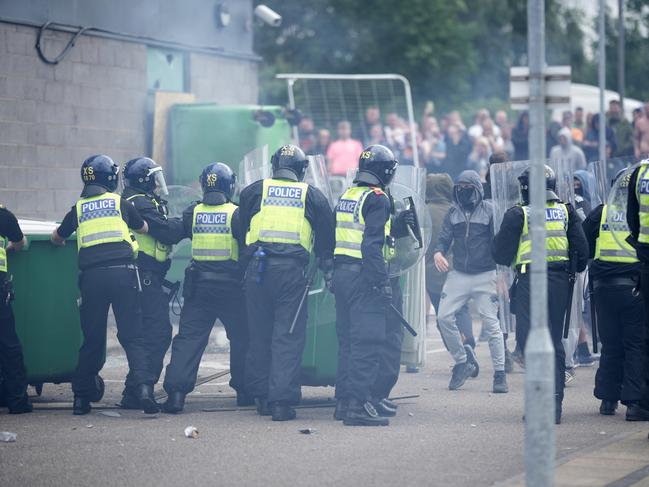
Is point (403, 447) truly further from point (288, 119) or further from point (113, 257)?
point (288, 119)

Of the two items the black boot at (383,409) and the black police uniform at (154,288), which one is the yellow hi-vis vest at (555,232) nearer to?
the black boot at (383,409)

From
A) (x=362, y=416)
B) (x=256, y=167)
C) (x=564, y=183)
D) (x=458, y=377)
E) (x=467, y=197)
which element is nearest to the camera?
(x=362, y=416)

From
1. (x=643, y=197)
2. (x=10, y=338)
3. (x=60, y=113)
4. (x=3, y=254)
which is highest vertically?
(x=60, y=113)

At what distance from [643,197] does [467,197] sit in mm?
2600

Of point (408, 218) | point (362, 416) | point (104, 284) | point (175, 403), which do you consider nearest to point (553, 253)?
point (408, 218)

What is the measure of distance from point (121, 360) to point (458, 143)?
28.6 feet

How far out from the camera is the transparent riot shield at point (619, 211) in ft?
31.7

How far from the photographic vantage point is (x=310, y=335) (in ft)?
34.1

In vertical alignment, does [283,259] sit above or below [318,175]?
below

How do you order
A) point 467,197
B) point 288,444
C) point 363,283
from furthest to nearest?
point 467,197 < point 363,283 < point 288,444

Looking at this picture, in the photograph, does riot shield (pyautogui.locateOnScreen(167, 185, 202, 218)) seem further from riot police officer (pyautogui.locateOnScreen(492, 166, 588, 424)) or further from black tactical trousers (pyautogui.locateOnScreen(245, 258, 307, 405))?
riot police officer (pyautogui.locateOnScreen(492, 166, 588, 424))

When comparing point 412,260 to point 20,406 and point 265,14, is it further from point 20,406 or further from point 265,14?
point 265,14

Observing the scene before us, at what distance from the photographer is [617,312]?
32.7ft

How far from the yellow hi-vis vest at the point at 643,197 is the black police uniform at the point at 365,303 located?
1.75 meters
